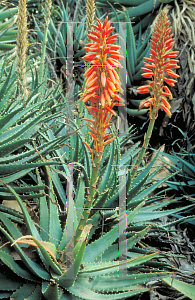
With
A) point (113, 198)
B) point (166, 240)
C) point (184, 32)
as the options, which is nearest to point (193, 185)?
point (166, 240)

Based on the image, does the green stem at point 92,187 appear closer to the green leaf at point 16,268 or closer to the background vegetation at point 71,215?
the background vegetation at point 71,215

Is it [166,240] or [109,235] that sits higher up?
[109,235]

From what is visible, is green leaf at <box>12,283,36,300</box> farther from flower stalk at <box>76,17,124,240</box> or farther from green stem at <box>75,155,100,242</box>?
flower stalk at <box>76,17,124,240</box>

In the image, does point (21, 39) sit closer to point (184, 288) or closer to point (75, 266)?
point (75, 266)

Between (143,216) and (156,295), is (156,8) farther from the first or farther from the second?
(156,295)

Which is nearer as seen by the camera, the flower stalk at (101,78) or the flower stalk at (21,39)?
the flower stalk at (101,78)

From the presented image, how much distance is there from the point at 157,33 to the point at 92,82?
0.43m

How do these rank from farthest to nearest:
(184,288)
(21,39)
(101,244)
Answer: (21,39)
(184,288)
(101,244)

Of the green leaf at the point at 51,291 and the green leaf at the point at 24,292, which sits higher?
the green leaf at the point at 51,291

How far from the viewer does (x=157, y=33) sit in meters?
0.91

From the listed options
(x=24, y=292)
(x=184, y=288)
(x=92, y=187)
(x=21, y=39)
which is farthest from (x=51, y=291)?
(x=21, y=39)

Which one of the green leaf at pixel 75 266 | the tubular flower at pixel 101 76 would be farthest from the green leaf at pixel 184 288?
the tubular flower at pixel 101 76

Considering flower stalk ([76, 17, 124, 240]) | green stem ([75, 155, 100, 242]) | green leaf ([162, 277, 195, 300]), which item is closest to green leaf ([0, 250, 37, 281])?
green stem ([75, 155, 100, 242])

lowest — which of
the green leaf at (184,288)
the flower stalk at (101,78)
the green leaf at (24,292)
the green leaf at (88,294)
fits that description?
the green leaf at (184,288)
